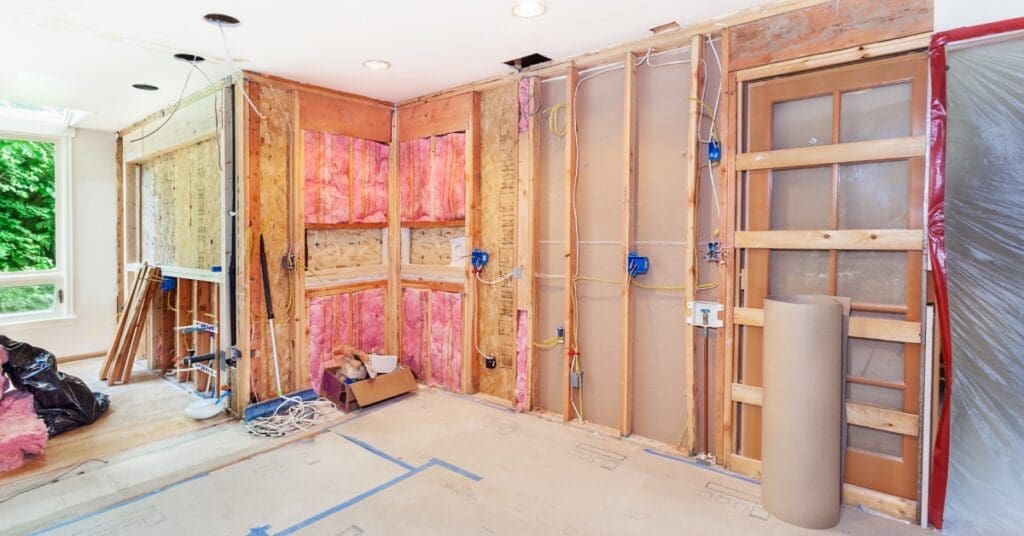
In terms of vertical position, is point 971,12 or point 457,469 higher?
point 971,12

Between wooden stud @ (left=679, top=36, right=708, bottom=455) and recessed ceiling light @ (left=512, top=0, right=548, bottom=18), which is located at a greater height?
recessed ceiling light @ (left=512, top=0, right=548, bottom=18)

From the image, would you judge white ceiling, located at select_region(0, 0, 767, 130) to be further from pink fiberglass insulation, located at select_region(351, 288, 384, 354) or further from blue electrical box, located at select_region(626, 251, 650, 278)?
pink fiberglass insulation, located at select_region(351, 288, 384, 354)

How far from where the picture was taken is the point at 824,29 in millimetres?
2693

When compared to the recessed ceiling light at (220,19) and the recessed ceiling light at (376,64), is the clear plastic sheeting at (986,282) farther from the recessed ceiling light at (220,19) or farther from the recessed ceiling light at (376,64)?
the recessed ceiling light at (220,19)

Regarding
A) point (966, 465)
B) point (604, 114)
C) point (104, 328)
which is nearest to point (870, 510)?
point (966, 465)

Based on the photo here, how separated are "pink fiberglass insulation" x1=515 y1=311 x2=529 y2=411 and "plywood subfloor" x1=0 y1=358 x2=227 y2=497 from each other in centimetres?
225

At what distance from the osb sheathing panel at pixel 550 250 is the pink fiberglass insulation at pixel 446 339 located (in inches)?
32.9

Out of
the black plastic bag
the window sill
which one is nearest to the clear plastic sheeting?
the black plastic bag

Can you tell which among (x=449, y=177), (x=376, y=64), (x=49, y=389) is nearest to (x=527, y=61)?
(x=376, y=64)

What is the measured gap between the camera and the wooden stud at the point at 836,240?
249 cm

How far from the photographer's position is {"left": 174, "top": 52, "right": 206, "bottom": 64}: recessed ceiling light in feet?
11.5

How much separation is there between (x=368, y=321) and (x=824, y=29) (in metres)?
3.99

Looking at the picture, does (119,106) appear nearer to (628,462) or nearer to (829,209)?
(628,462)

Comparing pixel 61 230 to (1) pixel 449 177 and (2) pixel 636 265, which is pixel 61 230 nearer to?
(1) pixel 449 177
